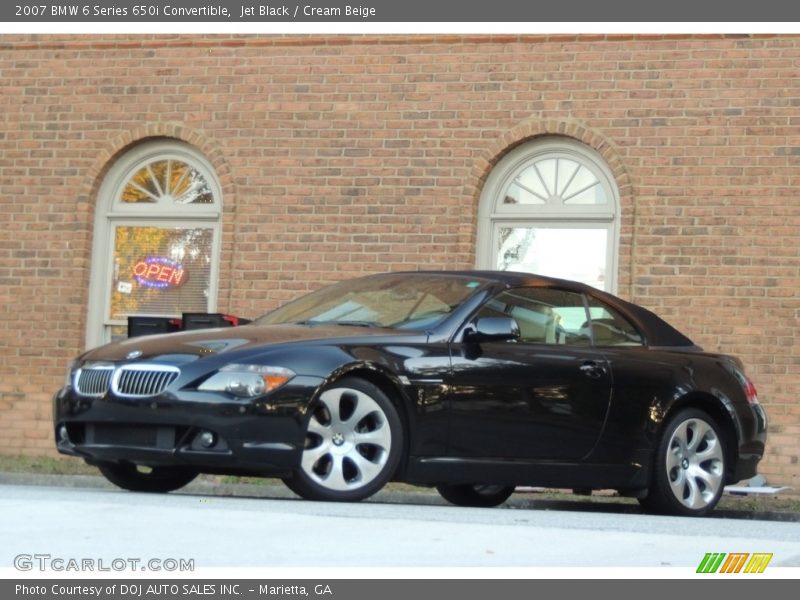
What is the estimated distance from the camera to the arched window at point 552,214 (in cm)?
1580

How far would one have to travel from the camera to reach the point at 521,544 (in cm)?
699

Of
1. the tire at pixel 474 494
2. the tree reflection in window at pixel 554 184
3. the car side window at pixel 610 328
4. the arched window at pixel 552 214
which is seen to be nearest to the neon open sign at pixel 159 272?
the arched window at pixel 552 214

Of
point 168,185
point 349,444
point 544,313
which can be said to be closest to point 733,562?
point 349,444

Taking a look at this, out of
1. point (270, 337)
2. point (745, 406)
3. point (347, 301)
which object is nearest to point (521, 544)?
point (270, 337)

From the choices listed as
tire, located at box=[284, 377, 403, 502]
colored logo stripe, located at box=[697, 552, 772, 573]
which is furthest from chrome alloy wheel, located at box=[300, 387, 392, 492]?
colored logo stripe, located at box=[697, 552, 772, 573]

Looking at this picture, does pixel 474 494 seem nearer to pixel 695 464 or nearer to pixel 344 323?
pixel 695 464

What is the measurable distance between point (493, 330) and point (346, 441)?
1101 mm

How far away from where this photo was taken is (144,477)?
33.3ft

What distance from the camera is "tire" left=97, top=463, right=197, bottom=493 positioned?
995cm

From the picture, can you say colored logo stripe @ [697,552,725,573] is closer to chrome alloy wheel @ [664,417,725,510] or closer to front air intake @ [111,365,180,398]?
front air intake @ [111,365,180,398]

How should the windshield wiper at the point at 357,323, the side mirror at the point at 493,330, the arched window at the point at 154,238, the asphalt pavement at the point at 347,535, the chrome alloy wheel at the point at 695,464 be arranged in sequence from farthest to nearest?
1. the arched window at the point at 154,238
2. the chrome alloy wheel at the point at 695,464
3. the windshield wiper at the point at 357,323
4. the side mirror at the point at 493,330
5. the asphalt pavement at the point at 347,535

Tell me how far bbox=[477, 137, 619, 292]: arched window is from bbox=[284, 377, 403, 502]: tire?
6960 mm

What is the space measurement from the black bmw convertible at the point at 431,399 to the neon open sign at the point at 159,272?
6332 mm

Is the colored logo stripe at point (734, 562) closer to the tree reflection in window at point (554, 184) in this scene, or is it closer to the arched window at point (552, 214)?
the arched window at point (552, 214)
